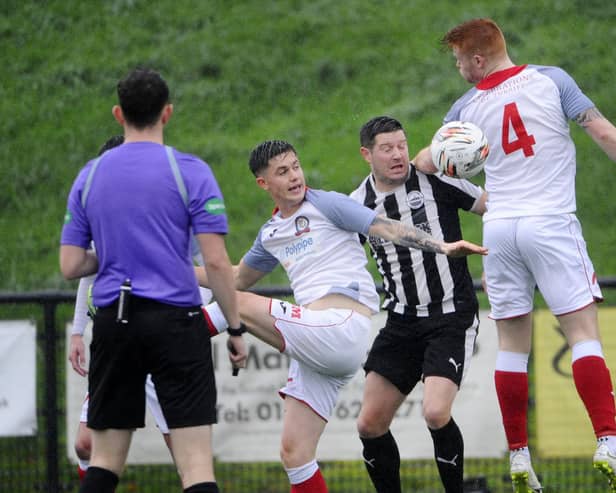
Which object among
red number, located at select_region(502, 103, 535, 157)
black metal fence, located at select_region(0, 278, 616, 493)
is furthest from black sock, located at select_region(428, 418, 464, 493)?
black metal fence, located at select_region(0, 278, 616, 493)

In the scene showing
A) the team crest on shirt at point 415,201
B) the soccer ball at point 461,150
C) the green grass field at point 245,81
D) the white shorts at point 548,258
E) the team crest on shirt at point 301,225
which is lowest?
the white shorts at point 548,258

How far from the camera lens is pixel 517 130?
20.4 ft

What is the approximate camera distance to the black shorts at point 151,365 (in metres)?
5.04

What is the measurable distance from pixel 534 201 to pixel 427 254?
850 mm

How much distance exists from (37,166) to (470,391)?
7465 mm

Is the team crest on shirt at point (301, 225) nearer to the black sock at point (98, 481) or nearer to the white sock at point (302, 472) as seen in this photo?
the white sock at point (302, 472)

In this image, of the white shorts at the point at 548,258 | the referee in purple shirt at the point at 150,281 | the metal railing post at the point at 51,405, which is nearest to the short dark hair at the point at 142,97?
the referee in purple shirt at the point at 150,281

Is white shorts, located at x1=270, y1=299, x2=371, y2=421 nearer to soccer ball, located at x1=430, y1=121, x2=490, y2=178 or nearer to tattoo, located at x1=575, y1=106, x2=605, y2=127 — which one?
soccer ball, located at x1=430, y1=121, x2=490, y2=178

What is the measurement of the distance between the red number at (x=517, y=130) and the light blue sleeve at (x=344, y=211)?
883 mm

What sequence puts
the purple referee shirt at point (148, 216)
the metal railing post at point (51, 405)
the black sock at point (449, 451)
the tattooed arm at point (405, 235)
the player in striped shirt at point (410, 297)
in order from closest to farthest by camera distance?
the purple referee shirt at point (148, 216)
the tattooed arm at point (405, 235)
the black sock at point (449, 451)
the player in striped shirt at point (410, 297)
the metal railing post at point (51, 405)

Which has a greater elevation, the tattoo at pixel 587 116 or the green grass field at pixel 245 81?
the green grass field at pixel 245 81

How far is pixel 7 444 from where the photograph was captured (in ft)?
30.7

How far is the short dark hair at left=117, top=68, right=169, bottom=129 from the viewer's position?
5.04m

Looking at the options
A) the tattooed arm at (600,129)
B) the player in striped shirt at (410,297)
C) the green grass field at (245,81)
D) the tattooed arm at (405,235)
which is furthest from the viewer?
the green grass field at (245,81)
